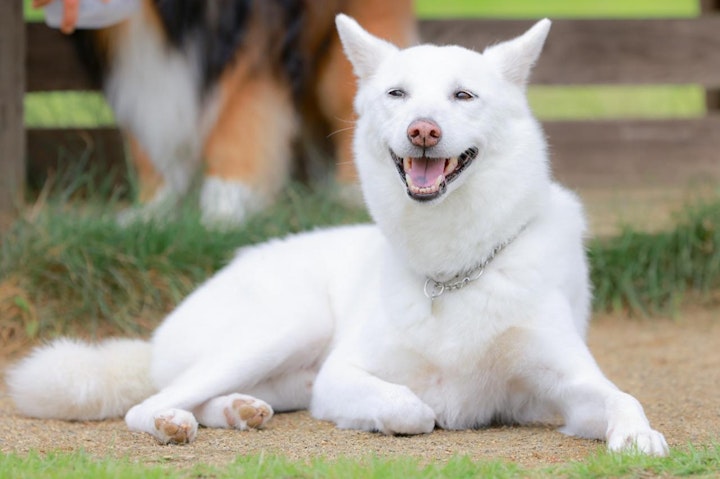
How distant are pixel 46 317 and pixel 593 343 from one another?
2.32m

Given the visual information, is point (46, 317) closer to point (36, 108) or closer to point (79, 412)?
point (79, 412)

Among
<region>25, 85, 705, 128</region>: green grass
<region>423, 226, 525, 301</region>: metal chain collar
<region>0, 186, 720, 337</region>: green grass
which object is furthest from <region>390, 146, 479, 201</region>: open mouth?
<region>25, 85, 705, 128</region>: green grass

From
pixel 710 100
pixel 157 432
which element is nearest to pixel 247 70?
pixel 157 432

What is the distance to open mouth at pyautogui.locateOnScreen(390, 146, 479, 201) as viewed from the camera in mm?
3223

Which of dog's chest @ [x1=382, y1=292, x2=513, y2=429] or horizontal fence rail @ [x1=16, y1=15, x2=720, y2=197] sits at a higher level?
horizontal fence rail @ [x1=16, y1=15, x2=720, y2=197]

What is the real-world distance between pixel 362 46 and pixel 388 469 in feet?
4.69

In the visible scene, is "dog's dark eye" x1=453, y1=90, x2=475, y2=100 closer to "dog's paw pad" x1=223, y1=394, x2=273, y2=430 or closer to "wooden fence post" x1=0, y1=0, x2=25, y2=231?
"dog's paw pad" x1=223, y1=394, x2=273, y2=430

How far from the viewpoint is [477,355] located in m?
3.35

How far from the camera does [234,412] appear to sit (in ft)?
11.5

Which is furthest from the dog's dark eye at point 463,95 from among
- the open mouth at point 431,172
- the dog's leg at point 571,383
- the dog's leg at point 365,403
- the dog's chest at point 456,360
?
the dog's leg at point 365,403

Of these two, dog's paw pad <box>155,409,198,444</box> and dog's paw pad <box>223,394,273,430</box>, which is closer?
dog's paw pad <box>155,409,198,444</box>

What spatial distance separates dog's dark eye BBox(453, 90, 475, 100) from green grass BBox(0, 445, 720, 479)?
1059mm

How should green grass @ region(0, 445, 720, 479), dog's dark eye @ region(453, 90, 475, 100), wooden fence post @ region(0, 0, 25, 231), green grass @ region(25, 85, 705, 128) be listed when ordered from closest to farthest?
green grass @ region(0, 445, 720, 479) < dog's dark eye @ region(453, 90, 475, 100) < wooden fence post @ region(0, 0, 25, 231) < green grass @ region(25, 85, 705, 128)

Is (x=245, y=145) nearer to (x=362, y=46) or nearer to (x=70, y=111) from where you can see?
(x=70, y=111)
